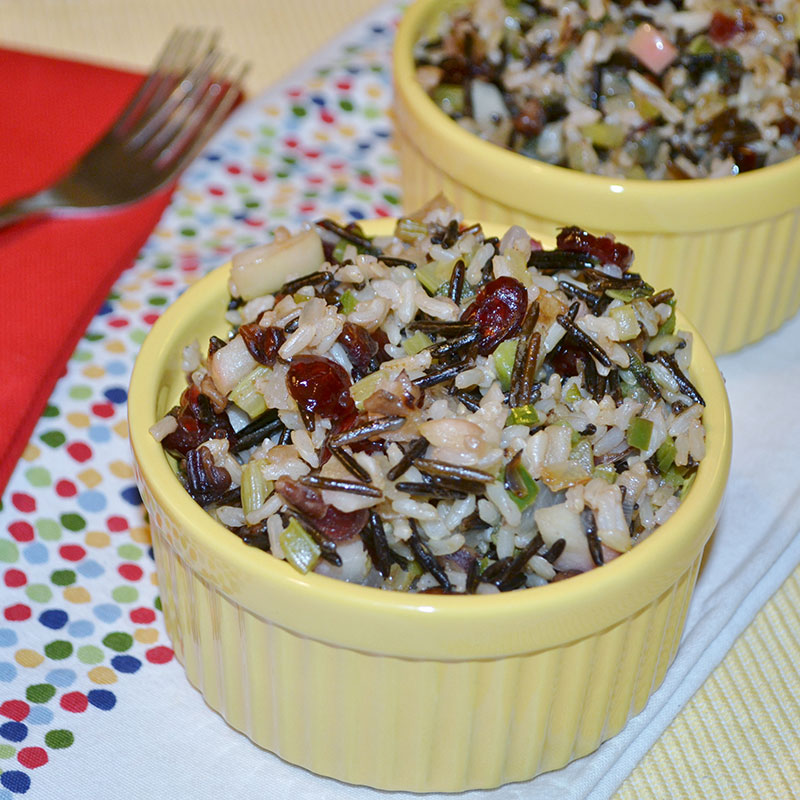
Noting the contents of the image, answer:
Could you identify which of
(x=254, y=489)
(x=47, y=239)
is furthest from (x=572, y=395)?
(x=47, y=239)

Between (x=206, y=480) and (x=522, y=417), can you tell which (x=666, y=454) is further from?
(x=206, y=480)

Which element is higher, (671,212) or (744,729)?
(671,212)

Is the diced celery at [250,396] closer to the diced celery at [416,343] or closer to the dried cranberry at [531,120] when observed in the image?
the diced celery at [416,343]

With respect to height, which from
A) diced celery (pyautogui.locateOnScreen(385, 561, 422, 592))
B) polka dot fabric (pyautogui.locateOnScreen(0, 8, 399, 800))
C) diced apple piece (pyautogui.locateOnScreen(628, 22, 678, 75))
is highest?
diced apple piece (pyautogui.locateOnScreen(628, 22, 678, 75))

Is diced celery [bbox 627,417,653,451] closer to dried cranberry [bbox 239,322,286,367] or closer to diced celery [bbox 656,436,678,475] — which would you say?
diced celery [bbox 656,436,678,475]

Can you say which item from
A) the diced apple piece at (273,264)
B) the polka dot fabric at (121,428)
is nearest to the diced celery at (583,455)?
the diced apple piece at (273,264)

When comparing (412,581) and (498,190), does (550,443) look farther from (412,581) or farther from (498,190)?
(498,190)

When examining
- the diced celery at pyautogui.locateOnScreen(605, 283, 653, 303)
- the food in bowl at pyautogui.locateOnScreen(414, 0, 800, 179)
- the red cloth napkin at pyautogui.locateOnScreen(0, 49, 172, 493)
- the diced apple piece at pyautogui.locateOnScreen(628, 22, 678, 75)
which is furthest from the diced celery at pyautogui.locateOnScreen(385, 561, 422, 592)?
the diced apple piece at pyautogui.locateOnScreen(628, 22, 678, 75)
